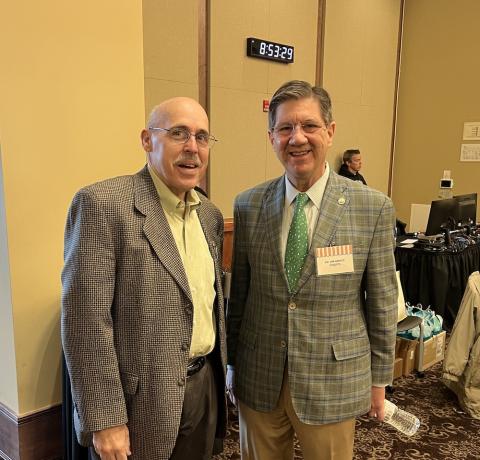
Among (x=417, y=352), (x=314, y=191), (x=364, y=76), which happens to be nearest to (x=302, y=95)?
(x=314, y=191)

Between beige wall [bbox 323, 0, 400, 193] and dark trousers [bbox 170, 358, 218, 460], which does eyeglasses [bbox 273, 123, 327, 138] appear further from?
beige wall [bbox 323, 0, 400, 193]

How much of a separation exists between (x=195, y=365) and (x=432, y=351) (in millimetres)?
2686

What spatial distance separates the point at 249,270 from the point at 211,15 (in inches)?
142

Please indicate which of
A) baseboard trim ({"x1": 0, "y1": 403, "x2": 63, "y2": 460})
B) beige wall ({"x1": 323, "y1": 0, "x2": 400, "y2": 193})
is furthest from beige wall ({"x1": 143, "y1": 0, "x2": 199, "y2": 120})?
baseboard trim ({"x1": 0, "y1": 403, "x2": 63, "y2": 460})

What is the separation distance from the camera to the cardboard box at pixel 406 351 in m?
3.29

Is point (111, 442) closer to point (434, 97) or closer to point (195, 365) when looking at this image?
point (195, 365)

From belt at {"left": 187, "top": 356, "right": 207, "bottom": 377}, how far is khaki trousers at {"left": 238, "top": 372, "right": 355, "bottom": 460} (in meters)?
0.26

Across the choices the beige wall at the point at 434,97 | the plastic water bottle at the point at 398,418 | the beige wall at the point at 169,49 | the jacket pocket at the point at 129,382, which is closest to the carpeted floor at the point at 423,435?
the plastic water bottle at the point at 398,418

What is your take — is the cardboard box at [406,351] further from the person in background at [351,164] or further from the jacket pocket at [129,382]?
the person in background at [351,164]

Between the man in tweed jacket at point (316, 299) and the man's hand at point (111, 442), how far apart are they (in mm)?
431

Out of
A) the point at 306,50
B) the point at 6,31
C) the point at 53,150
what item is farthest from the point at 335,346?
the point at 306,50

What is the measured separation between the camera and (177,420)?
4.10 ft

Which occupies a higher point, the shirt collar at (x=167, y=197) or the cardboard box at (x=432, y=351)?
the shirt collar at (x=167, y=197)

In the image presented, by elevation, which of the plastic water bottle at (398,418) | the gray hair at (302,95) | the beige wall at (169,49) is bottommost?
the plastic water bottle at (398,418)
